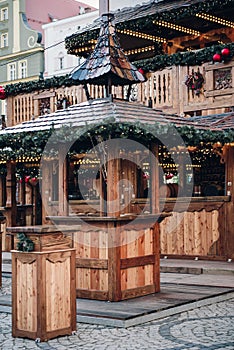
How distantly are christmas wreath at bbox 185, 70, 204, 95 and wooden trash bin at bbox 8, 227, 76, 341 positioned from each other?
8.57 m

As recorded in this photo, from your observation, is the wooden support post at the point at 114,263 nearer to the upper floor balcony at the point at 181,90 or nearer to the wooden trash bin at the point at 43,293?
the wooden trash bin at the point at 43,293

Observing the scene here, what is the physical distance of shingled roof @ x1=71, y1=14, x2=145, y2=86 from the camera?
11805 mm

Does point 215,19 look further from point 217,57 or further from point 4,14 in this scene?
point 4,14

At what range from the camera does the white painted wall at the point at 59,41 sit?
41406mm

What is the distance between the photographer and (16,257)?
8594 millimetres

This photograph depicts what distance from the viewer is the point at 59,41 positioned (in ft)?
137

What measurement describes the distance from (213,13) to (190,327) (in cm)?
1155

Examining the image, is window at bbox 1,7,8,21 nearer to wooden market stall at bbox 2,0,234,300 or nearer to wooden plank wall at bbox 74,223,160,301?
wooden market stall at bbox 2,0,234,300

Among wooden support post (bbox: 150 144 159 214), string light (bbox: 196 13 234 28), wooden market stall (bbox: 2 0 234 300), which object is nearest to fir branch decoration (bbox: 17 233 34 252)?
wooden market stall (bbox: 2 0 234 300)

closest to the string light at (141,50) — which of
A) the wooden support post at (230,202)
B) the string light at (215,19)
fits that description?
the string light at (215,19)

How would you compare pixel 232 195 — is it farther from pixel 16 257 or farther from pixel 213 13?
pixel 16 257

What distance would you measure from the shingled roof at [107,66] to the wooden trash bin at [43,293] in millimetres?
4056

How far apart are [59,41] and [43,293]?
34.8m

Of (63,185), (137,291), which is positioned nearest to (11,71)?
(63,185)
